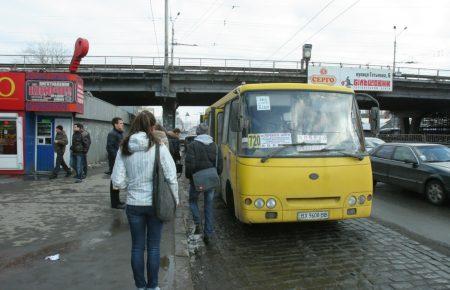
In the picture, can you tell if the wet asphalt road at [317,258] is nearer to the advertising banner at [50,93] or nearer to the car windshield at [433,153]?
the car windshield at [433,153]

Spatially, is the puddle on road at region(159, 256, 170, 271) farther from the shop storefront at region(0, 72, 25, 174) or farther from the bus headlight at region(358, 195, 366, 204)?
the shop storefront at region(0, 72, 25, 174)

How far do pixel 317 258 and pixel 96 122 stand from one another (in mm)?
14751

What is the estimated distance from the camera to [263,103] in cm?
682

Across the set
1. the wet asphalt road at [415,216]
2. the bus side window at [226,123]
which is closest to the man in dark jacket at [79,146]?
the bus side window at [226,123]

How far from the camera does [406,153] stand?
A: 37.4 ft

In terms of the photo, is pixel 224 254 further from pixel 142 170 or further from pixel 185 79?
pixel 185 79

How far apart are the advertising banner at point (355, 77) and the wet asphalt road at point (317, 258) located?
1298 inches

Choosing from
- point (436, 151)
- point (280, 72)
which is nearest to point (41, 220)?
point (436, 151)

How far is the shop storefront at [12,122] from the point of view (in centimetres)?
1355

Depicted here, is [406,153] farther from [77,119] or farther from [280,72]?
[280,72]

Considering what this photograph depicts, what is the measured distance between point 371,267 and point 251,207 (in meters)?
1.81

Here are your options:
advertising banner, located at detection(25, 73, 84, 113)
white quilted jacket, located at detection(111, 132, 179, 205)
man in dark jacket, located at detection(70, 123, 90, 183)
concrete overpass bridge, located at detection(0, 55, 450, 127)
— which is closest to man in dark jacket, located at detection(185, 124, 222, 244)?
white quilted jacket, located at detection(111, 132, 179, 205)

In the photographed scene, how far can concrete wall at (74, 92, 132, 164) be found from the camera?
16.5 meters

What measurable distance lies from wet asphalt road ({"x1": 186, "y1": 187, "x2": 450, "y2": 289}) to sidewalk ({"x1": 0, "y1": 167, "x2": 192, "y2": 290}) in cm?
39
